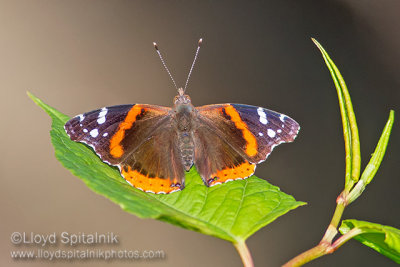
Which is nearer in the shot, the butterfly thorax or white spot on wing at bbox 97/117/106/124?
white spot on wing at bbox 97/117/106/124

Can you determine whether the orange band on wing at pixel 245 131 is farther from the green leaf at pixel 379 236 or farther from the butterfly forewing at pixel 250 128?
the green leaf at pixel 379 236

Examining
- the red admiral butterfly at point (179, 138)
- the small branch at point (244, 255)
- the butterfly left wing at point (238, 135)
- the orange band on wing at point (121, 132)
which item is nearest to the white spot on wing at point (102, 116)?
the red admiral butterfly at point (179, 138)

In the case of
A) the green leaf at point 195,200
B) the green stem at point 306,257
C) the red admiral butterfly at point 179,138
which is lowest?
the green stem at point 306,257

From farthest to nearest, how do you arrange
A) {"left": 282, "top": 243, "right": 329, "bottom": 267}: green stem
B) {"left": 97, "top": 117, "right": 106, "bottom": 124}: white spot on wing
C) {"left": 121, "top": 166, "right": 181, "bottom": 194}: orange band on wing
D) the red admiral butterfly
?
{"left": 97, "top": 117, "right": 106, "bottom": 124}: white spot on wing < the red admiral butterfly < {"left": 121, "top": 166, "right": 181, "bottom": 194}: orange band on wing < {"left": 282, "top": 243, "right": 329, "bottom": 267}: green stem

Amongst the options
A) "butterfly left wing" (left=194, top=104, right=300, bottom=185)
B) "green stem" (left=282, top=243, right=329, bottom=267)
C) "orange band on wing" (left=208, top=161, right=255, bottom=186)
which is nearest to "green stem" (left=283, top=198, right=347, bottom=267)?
"green stem" (left=282, top=243, right=329, bottom=267)

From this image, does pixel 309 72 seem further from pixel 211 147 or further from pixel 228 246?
pixel 211 147

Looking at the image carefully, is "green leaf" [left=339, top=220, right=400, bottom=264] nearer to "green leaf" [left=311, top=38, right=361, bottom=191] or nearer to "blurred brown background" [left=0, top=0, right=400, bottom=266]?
"green leaf" [left=311, top=38, right=361, bottom=191]

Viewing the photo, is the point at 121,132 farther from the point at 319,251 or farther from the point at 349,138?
the point at 319,251

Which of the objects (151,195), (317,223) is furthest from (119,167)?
(317,223)
